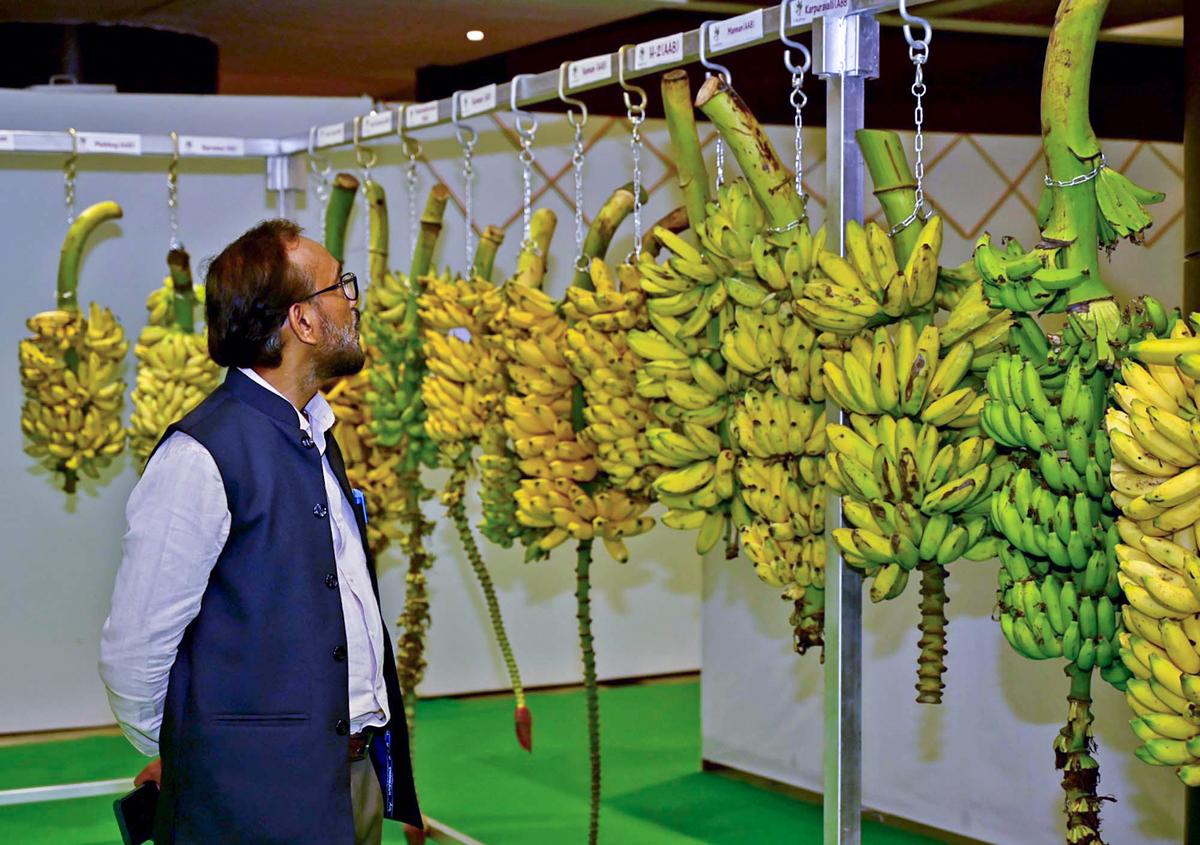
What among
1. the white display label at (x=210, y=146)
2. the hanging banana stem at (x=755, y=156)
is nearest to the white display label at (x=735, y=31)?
the hanging banana stem at (x=755, y=156)

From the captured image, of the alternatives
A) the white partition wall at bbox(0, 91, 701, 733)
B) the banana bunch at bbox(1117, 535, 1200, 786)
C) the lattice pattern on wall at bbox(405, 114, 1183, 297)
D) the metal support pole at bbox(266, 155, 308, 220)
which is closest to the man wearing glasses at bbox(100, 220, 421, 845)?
the banana bunch at bbox(1117, 535, 1200, 786)

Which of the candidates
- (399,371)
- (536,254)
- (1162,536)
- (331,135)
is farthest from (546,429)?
(1162,536)

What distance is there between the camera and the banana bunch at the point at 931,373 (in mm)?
2143

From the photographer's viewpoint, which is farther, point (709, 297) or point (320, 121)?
point (320, 121)

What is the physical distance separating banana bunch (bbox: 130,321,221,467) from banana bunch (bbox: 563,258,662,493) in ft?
5.45

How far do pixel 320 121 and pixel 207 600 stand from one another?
→ 3994 millimetres

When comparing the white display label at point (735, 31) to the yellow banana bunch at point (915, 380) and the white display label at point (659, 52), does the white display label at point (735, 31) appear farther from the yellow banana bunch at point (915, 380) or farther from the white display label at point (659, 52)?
the yellow banana bunch at point (915, 380)

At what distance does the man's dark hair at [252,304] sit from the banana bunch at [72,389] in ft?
7.33

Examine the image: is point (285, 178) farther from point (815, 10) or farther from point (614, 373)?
point (815, 10)

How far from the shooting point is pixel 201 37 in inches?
234

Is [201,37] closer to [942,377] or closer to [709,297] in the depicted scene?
[709,297]

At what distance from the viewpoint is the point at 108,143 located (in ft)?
13.2

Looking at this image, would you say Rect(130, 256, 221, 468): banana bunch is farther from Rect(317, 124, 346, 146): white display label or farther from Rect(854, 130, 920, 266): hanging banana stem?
Rect(854, 130, 920, 266): hanging banana stem

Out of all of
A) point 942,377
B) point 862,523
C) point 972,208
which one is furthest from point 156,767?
point 972,208
